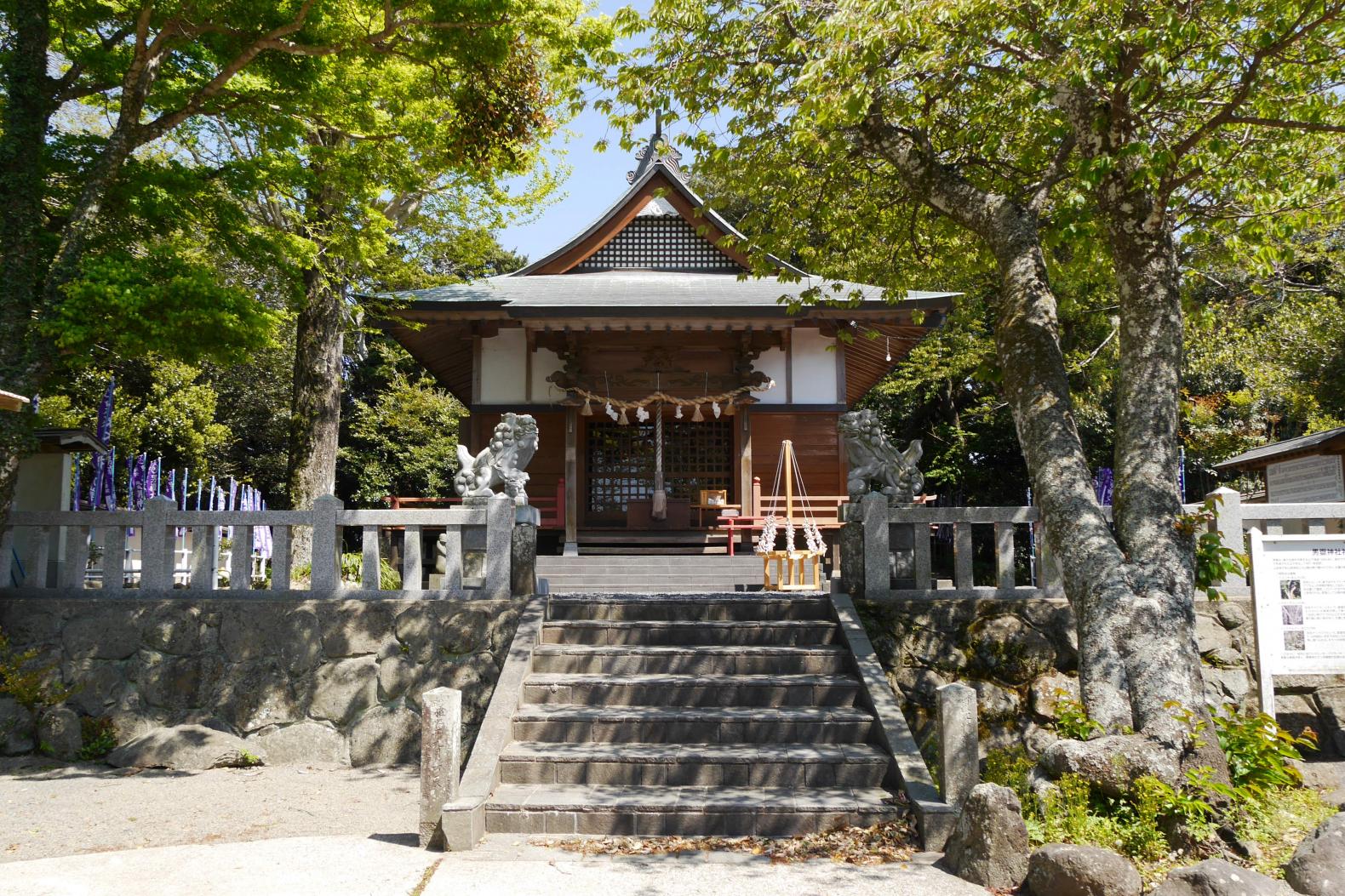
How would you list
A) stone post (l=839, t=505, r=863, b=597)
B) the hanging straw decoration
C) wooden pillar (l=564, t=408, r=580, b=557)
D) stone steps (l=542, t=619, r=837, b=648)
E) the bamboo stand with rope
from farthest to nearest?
1. the hanging straw decoration
2. wooden pillar (l=564, t=408, r=580, b=557)
3. the bamboo stand with rope
4. stone post (l=839, t=505, r=863, b=597)
5. stone steps (l=542, t=619, r=837, b=648)

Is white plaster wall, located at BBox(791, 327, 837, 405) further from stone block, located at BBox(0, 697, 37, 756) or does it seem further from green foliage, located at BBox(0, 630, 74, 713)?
stone block, located at BBox(0, 697, 37, 756)

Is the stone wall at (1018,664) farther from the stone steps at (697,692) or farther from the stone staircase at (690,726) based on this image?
the stone steps at (697,692)

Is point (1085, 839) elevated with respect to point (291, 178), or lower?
lower

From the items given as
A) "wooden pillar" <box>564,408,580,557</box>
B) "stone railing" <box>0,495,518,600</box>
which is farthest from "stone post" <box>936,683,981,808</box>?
"wooden pillar" <box>564,408,580,557</box>

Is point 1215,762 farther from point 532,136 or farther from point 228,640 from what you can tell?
point 532,136

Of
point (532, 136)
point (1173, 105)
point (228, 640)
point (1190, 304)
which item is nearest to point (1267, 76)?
point (1173, 105)

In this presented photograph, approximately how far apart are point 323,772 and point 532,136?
7.65 meters

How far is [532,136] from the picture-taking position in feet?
37.6

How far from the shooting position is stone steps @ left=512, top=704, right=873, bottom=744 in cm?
719

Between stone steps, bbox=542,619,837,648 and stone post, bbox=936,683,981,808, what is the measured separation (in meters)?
2.34

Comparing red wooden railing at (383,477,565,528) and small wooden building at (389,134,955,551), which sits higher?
small wooden building at (389,134,955,551)

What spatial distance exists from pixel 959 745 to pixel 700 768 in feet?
6.13

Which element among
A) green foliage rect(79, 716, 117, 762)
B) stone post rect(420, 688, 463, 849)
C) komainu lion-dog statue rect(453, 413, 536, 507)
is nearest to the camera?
stone post rect(420, 688, 463, 849)

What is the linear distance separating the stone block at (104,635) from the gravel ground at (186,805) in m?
1.00
